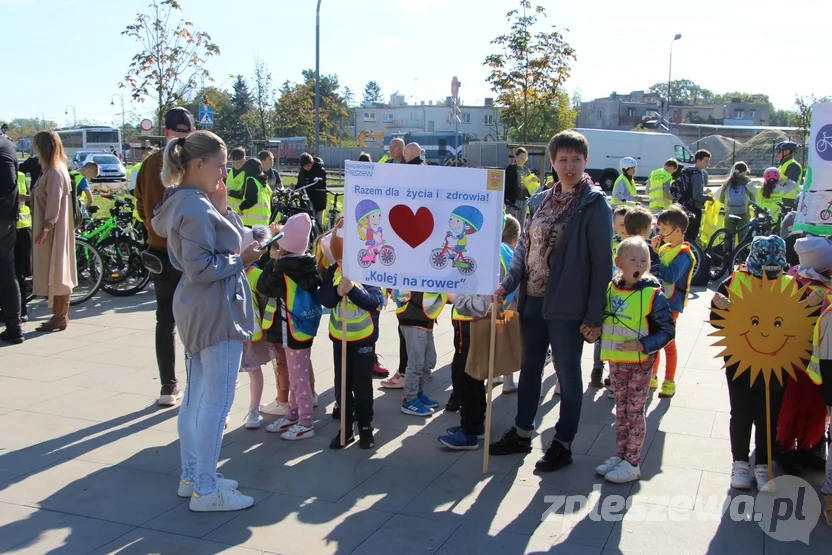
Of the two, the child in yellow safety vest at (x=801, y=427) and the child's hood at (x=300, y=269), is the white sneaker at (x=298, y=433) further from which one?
the child in yellow safety vest at (x=801, y=427)

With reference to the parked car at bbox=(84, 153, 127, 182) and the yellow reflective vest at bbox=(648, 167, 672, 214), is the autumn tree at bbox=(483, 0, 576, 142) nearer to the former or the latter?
the yellow reflective vest at bbox=(648, 167, 672, 214)

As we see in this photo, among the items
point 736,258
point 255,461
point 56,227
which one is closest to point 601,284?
point 255,461

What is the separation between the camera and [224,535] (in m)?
3.76

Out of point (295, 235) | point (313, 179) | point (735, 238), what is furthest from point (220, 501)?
point (313, 179)

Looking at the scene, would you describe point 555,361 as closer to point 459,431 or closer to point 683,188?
point 459,431

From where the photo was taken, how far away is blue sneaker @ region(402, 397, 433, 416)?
18.3ft

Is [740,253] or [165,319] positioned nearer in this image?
[165,319]

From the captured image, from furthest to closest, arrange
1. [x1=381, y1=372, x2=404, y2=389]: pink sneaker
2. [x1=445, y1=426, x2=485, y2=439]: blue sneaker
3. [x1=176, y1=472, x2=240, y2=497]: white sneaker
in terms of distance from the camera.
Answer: [x1=381, y1=372, x2=404, y2=389]: pink sneaker → [x1=445, y1=426, x2=485, y2=439]: blue sneaker → [x1=176, y1=472, x2=240, y2=497]: white sneaker

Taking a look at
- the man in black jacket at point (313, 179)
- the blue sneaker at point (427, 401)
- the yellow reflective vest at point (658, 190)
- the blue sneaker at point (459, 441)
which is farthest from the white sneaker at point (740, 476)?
the man in black jacket at point (313, 179)

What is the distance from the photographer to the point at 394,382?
6.32m

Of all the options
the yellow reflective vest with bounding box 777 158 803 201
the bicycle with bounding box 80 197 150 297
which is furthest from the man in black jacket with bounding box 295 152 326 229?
the yellow reflective vest with bounding box 777 158 803 201

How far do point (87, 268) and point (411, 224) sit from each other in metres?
6.51

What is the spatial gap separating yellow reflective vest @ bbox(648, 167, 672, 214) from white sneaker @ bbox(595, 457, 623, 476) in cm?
849

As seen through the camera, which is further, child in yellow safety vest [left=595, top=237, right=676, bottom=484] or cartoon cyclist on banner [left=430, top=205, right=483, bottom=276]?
cartoon cyclist on banner [left=430, top=205, right=483, bottom=276]
